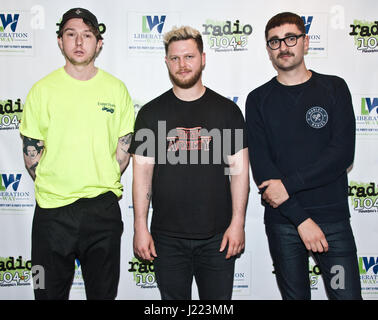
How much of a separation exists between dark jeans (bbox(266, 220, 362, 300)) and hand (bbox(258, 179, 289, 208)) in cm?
16

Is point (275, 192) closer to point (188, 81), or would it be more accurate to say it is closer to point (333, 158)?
point (333, 158)

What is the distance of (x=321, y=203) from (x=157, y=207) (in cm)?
90

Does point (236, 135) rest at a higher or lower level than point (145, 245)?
higher

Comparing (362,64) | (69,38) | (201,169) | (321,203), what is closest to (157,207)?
(201,169)

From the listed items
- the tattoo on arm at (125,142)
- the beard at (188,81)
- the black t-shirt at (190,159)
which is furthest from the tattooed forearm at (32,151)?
the beard at (188,81)

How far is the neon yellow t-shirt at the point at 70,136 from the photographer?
1.99 m

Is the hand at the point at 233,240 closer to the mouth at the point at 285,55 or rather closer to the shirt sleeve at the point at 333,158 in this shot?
the shirt sleeve at the point at 333,158

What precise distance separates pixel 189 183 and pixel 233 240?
0.38 m

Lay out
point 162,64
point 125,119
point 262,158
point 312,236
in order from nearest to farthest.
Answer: point 312,236, point 262,158, point 125,119, point 162,64

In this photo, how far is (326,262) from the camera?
202 cm

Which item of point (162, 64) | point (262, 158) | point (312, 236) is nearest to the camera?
point (312, 236)

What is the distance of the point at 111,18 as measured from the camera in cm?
257

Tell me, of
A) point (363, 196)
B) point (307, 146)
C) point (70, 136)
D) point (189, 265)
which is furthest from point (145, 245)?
point (363, 196)

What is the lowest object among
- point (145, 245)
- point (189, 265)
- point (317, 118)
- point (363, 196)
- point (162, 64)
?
point (189, 265)
